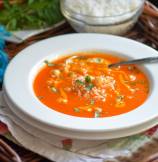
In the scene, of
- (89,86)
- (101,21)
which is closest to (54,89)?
(89,86)

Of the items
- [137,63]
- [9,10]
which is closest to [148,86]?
[137,63]

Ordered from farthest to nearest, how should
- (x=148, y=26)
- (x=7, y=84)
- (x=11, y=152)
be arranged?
(x=148, y=26)
(x=7, y=84)
(x=11, y=152)

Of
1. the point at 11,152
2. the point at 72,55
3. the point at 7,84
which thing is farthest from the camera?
the point at 72,55

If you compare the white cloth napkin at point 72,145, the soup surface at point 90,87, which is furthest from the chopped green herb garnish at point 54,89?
the white cloth napkin at point 72,145

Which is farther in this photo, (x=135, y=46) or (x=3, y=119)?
(x=135, y=46)

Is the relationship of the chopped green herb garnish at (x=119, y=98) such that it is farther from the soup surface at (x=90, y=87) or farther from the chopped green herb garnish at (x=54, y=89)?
the chopped green herb garnish at (x=54, y=89)

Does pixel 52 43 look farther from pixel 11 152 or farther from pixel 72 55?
pixel 11 152
